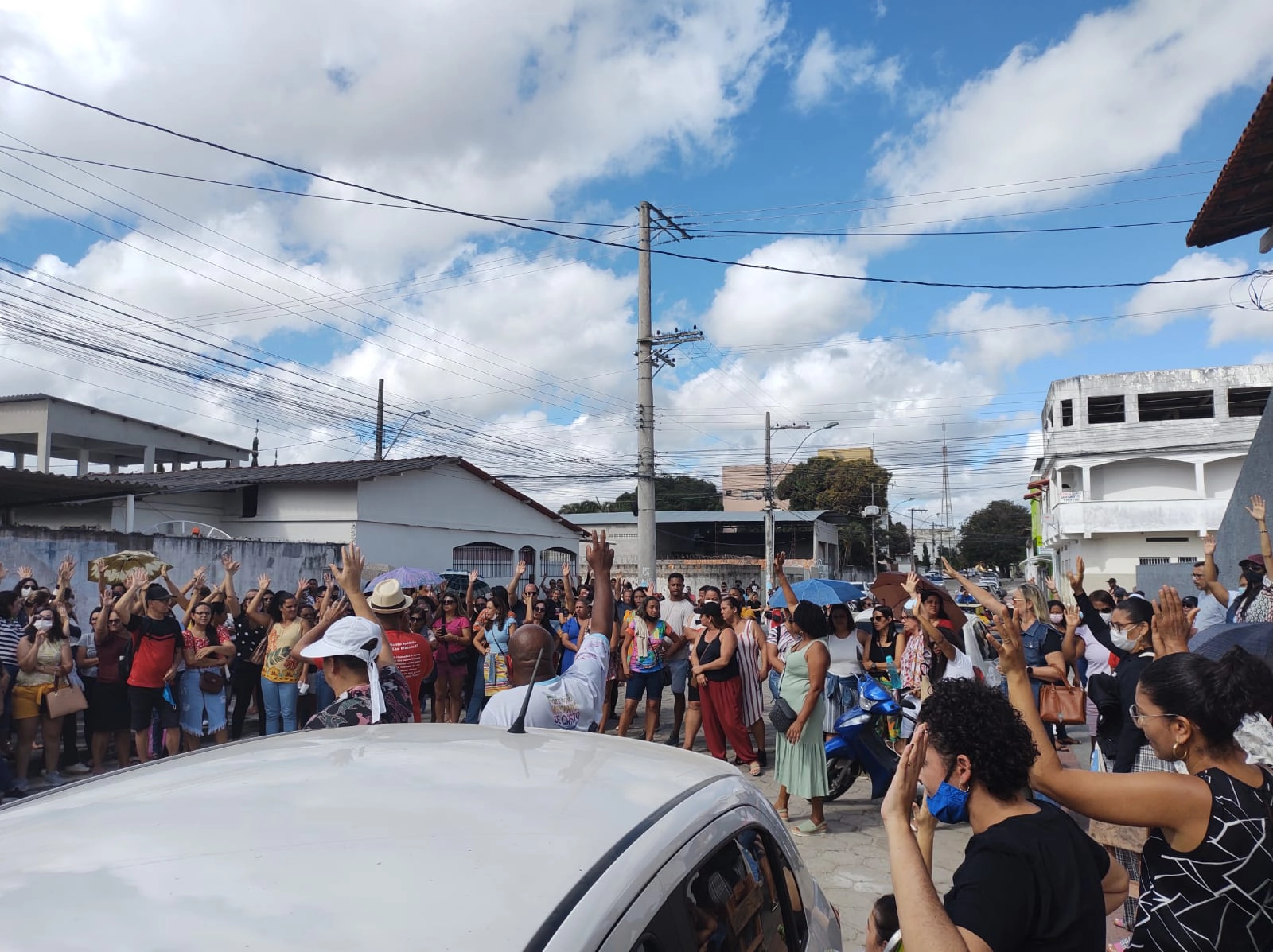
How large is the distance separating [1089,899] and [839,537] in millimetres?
61491

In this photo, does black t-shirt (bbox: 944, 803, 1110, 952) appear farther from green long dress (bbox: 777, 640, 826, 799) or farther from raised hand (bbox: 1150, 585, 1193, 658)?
green long dress (bbox: 777, 640, 826, 799)

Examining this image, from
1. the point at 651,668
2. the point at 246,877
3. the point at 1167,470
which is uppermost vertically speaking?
the point at 1167,470

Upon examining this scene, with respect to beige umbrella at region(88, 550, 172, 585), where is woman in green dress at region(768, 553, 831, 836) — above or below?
below

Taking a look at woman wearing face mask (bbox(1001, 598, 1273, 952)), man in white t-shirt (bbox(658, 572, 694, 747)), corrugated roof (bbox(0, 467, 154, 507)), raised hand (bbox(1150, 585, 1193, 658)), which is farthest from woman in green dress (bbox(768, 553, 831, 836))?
corrugated roof (bbox(0, 467, 154, 507))

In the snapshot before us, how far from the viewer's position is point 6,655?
731cm

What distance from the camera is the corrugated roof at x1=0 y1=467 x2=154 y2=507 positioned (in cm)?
1239

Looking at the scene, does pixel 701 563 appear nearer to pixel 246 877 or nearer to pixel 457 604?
pixel 457 604

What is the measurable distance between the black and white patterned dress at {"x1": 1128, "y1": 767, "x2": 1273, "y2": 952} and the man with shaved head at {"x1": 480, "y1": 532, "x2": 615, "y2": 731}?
2.28 meters

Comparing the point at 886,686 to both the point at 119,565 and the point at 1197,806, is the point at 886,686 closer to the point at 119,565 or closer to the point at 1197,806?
the point at 1197,806

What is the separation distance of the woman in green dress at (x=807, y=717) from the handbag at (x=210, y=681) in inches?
210

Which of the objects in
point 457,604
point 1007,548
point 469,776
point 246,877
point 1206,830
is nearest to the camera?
point 246,877

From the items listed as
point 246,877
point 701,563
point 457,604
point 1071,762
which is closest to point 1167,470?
point 701,563

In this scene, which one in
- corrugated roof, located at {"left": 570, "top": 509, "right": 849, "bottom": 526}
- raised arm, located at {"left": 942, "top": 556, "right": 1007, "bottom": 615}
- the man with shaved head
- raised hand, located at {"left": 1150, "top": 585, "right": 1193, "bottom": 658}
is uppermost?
corrugated roof, located at {"left": 570, "top": 509, "right": 849, "bottom": 526}

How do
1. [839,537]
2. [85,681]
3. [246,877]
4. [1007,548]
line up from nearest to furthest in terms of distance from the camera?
[246,877], [85,681], [839,537], [1007,548]
